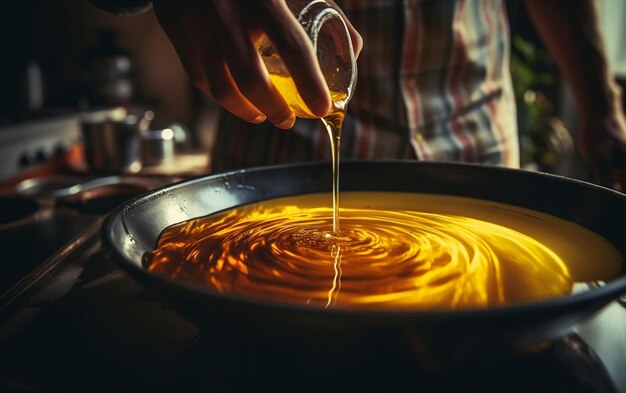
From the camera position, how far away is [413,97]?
4.45 feet

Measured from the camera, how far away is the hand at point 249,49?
604 millimetres

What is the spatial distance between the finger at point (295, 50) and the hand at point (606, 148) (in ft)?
2.56

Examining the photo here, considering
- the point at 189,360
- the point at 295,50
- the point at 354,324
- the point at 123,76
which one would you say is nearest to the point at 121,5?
the point at 295,50

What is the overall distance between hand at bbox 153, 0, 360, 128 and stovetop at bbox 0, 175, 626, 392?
0.86 ft

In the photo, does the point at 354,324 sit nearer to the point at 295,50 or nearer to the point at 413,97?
the point at 295,50

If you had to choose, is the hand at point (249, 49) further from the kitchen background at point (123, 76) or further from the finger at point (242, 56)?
the kitchen background at point (123, 76)

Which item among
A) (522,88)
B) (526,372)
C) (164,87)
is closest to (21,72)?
(164,87)

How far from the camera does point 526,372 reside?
486 millimetres

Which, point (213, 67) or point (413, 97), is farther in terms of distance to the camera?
point (413, 97)

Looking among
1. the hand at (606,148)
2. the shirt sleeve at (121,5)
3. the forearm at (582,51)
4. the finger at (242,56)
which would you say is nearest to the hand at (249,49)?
the finger at (242,56)

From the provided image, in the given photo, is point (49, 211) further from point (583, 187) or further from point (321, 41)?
point (583, 187)

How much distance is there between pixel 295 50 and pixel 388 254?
0.30 m

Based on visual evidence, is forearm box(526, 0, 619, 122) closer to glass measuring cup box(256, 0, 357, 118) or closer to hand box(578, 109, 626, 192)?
hand box(578, 109, 626, 192)

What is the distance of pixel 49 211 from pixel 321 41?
2.54ft
